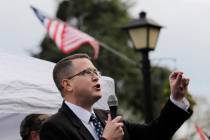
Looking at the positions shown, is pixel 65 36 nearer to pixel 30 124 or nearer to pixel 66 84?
pixel 30 124

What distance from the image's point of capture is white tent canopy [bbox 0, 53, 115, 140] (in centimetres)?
552

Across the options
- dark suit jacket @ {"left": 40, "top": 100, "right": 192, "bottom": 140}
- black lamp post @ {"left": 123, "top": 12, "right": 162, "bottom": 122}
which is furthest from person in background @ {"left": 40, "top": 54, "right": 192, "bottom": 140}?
black lamp post @ {"left": 123, "top": 12, "right": 162, "bottom": 122}

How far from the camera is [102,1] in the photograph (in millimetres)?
46125

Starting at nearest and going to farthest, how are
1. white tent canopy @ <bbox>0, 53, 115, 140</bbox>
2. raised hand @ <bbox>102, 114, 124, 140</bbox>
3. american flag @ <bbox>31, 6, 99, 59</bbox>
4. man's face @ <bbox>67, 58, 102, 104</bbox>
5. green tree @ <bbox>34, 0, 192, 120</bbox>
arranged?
raised hand @ <bbox>102, 114, 124, 140</bbox>
man's face @ <bbox>67, 58, 102, 104</bbox>
white tent canopy @ <bbox>0, 53, 115, 140</bbox>
american flag @ <bbox>31, 6, 99, 59</bbox>
green tree @ <bbox>34, 0, 192, 120</bbox>

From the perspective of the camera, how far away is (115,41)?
4331 cm

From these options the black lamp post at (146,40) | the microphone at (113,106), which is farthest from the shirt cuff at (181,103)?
the black lamp post at (146,40)

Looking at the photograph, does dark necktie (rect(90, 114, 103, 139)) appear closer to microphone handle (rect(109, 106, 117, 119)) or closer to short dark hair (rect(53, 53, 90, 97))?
microphone handle (rect(109, 106, 117, 119))

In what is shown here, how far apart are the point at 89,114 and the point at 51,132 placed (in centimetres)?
28

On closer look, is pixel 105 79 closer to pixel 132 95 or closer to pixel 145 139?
pixel 145 139

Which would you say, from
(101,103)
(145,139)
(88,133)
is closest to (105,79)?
(101,103)

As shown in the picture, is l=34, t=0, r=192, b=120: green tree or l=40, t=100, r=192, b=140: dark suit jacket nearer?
l=40, t=100, r=192, b=140: dark suit jacket

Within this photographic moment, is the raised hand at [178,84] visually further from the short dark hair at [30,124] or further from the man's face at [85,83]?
the short dark hair at [30,124]

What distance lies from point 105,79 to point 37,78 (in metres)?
0.58

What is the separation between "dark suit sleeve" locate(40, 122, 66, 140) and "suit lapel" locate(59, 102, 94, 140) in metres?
0.11
